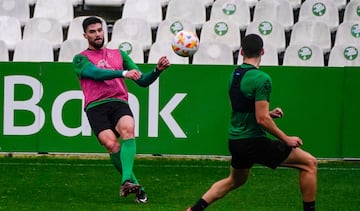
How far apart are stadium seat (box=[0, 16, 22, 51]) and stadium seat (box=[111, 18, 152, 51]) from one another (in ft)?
5.44

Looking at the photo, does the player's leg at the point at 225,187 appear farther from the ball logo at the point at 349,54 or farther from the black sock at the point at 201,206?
the ball logo at the point at 349,54

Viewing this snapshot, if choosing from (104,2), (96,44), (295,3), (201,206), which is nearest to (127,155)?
(96,44)

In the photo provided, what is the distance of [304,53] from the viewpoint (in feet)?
48.4

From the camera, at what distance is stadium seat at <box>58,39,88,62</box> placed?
14734 millimetres

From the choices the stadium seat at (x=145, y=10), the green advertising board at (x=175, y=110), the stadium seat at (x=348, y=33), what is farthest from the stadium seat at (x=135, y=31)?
the stadium seat at (x=348, y=33)

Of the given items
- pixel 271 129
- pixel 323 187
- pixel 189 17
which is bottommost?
pixel 323 187

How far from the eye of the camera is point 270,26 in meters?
15.2

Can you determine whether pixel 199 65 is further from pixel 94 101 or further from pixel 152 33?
pixel 94 101

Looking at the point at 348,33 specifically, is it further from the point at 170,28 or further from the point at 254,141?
the point at 254,141

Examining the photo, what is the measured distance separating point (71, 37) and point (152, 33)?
58.2 inches

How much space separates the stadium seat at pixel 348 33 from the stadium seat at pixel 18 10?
5370 millimetres

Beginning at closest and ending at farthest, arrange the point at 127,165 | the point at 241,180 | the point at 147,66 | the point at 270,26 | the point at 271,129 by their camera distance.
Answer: the point at 271,129
the point at 241,180
the point at 127,165
the point at 147,66
the point at 270,26

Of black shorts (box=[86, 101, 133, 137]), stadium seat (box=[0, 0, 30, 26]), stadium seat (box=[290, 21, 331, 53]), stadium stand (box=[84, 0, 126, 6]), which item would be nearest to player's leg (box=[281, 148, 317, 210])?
black shorts (box=[86, 101, 133, 137])

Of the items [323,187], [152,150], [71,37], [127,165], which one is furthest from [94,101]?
[71,37]
